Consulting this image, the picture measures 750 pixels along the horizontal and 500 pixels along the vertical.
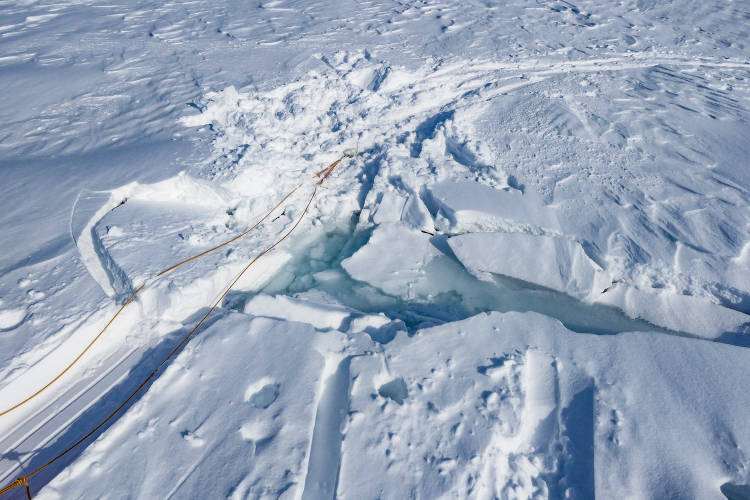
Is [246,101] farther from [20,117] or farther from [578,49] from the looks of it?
[578,49]

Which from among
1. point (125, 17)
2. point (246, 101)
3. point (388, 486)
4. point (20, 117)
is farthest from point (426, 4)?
point (388, 486)

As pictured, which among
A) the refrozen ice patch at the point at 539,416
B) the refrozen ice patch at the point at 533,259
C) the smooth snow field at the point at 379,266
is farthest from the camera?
the refrozen ice patch at the point at 533,259

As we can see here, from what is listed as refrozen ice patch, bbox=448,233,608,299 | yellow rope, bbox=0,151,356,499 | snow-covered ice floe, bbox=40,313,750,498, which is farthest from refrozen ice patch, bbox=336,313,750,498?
yellow rope, bbox=0,151,356,499

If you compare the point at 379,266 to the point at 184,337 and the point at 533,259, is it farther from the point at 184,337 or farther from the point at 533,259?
the point at 184,337

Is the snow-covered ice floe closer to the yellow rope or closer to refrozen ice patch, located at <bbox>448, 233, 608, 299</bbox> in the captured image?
the yellow rope

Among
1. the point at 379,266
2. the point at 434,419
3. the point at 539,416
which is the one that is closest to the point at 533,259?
the point at 379,266

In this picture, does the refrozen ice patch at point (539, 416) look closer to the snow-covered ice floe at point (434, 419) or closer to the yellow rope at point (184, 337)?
the snow-covered ice floe at point (434, 419)

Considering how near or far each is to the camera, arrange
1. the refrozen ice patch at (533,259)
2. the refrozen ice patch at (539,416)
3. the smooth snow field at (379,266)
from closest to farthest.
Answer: the refrozen ice patch at (539,416) < the smooth snow field at (379,266) < the refrozen ice patch at (533,259)

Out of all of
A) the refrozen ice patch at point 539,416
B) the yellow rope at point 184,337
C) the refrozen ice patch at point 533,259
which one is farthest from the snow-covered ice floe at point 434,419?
the refrozen ice patch at point 533,259

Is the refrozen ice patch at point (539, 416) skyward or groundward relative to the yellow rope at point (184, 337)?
groundward
